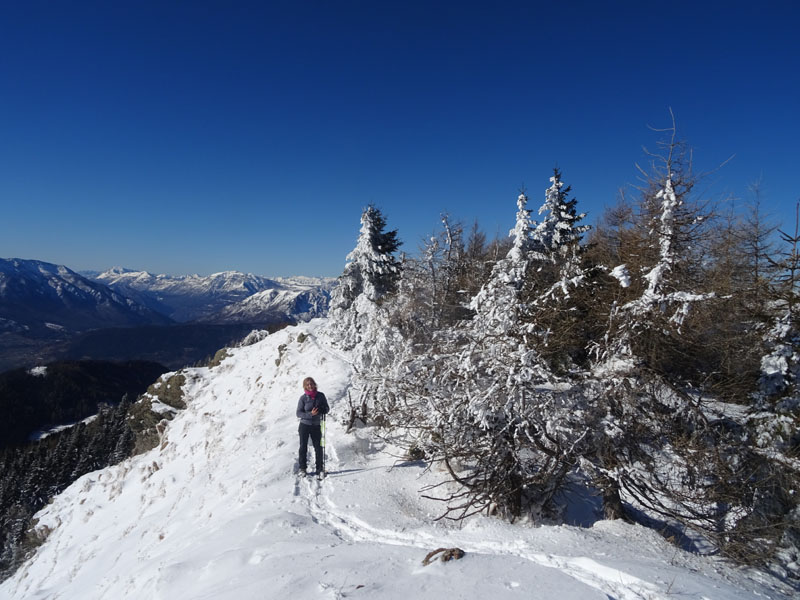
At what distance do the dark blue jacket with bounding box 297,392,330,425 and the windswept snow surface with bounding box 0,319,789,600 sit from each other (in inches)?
56.4

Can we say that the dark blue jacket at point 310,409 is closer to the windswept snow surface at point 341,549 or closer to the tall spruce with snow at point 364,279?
the windswept snow surface at point 341,549

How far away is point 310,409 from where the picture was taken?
902 cm


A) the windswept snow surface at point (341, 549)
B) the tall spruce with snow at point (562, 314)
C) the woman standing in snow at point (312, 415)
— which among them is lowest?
the windswept snow surface at point (341, 549)

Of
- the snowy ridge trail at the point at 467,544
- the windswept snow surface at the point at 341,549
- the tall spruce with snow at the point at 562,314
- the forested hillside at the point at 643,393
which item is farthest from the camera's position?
the tall spruce with snow at the point at 562,314

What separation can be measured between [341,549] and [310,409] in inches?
147

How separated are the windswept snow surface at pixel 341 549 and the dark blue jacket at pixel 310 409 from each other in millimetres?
1433

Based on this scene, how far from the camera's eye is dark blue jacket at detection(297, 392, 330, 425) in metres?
8.96

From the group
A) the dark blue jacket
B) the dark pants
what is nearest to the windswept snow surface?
the dark pants

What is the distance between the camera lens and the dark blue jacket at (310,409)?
896 centimetres

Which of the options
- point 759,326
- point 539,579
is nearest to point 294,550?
point 539,579

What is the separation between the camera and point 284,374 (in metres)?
25.8

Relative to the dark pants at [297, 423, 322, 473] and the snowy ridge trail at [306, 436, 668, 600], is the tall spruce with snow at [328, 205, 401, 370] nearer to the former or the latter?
the dark pants at [297, 423, 322, 473]

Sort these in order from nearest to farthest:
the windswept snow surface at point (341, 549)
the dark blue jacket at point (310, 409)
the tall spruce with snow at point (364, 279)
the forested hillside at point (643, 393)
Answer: the windswept snow surface at point (341, 549) → the forested hillside at point (643, 393) → the dark blue jacket at point (310, 409) → the tall spruce with snow at point (364, 279)

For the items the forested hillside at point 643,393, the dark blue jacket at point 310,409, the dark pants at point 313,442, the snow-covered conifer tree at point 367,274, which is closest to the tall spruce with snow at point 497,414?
the forested hillside at point 643,393
